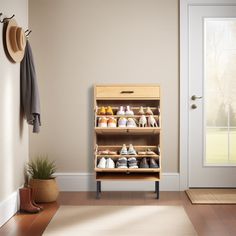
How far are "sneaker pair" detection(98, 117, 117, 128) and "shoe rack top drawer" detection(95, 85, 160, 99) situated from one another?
9.5 inches

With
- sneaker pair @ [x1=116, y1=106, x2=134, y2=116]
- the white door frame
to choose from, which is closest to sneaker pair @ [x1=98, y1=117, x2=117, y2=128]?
sneaker pair @ [x1=116, y1=106, x2=134, y2=116]

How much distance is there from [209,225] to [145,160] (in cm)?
135

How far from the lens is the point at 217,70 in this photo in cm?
554

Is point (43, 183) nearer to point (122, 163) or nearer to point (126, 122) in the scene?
point (122, 163)

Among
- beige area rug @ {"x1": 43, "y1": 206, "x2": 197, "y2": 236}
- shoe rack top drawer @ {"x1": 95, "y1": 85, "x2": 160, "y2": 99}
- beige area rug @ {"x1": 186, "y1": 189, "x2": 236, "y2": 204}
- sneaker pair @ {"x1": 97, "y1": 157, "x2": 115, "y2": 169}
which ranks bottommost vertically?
beige area rug @ {"x1": 43, "y1": 206, "x2": 197, "y2": 236}

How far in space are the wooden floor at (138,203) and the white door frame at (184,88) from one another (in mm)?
312

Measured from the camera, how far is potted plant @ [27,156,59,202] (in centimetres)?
484

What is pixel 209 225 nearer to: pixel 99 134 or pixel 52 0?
pixel 99 134

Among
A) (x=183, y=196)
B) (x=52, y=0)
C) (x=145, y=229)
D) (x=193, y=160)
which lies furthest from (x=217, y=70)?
(x=145, y=229)

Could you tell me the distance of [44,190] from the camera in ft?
15.9

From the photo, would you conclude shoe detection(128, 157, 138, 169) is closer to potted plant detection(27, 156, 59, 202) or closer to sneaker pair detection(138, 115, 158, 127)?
sneaker pair detection(138, 115, 158, 127)

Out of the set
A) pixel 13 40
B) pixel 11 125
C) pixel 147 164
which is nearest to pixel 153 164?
pixel 147 164

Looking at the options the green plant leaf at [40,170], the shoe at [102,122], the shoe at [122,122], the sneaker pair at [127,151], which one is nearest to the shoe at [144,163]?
the sneaker pair at [127,151]

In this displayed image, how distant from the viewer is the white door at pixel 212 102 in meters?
5.50
